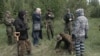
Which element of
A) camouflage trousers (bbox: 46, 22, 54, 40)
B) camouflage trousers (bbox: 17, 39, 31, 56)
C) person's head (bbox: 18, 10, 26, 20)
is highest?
person's head (bbox: 18, 10, 26, 20)

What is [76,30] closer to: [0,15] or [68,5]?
[68,5]

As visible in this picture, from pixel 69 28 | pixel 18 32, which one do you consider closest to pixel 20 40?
pixel 18 32

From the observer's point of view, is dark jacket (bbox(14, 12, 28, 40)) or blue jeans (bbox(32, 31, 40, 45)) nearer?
dark jacket (bbox(14, 12, 28, 40))

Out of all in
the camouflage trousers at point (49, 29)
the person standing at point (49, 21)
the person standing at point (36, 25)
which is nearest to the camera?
the person standing at point (36, 25)

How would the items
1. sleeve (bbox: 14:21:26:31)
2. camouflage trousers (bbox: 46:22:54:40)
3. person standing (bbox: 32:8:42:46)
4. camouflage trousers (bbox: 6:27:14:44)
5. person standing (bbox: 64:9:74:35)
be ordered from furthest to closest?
camouflage trousers (bbox: 46:22:54:40)
person standing (bbox: 64:9:74:35)
camouflage trousers (bbox: 6:27:14:44)
person standing (bbox: 32:8:42:46)
sleeve (bbox: 14:21:26:31)

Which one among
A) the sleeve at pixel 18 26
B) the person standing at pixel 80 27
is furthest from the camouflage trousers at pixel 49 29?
the person standing at pixel 80 27

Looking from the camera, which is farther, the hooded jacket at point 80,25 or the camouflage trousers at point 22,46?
the camouflage trousers at point 22,46

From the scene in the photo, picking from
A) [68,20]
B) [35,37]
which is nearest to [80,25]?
[35,37]

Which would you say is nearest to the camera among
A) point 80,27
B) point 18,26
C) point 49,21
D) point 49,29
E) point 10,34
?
point 80,27

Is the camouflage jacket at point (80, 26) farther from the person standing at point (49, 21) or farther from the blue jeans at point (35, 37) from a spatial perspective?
the person standing at point (49, 21)

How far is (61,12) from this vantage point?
68.8 ft

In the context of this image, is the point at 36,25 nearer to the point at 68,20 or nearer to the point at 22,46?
the point at 68,20

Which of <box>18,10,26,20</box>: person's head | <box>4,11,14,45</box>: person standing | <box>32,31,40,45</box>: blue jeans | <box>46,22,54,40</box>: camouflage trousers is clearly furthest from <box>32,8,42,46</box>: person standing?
<box>18,10,26,20</box>: person's head

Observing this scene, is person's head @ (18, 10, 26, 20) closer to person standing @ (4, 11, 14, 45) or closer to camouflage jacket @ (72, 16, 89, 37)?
camouflage jacket @ (72, 16, 89, 37)
